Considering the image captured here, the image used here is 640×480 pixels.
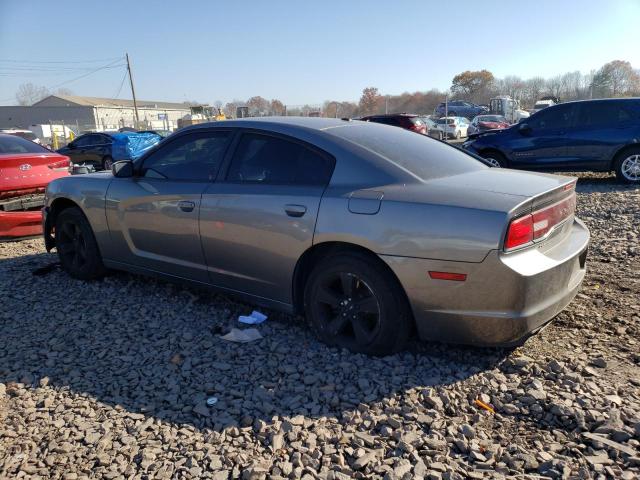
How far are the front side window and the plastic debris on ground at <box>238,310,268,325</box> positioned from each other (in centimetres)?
111

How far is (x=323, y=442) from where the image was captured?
8.25ft

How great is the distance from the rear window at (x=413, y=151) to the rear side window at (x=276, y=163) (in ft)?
0.93

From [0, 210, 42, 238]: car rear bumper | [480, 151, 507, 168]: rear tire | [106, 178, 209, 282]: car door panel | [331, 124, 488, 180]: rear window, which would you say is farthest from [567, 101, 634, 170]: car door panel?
[0, 210, 42, 238]: car rear bumper

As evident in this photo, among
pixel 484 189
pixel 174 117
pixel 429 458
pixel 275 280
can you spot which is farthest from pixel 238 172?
pixel 174 117

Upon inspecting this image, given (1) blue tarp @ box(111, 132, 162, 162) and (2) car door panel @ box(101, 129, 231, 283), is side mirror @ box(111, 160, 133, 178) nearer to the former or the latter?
(2) car door panel @ box(101, 129, 231, 283)

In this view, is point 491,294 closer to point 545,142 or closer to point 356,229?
point 356,229

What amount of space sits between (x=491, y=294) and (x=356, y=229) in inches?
33.9

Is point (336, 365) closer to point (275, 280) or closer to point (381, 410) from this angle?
point (381, 410)

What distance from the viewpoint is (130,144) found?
59.3ft

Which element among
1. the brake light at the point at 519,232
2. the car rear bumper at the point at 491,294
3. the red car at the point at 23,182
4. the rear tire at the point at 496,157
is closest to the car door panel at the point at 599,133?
the rear tire at the point at 496,157

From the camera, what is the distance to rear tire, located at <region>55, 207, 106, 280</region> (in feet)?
16.0

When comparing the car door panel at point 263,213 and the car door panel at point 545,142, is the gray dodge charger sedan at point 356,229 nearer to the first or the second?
the car door panel at point 263,213

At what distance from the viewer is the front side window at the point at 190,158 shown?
13.1 feet

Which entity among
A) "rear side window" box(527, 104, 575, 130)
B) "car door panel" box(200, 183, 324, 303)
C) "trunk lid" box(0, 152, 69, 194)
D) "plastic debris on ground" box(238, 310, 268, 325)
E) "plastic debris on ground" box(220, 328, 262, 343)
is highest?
"rear side window" box(527, 104, 575, 130)
